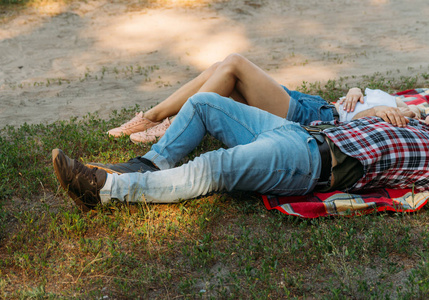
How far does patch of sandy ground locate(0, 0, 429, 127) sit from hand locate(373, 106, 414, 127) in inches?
105

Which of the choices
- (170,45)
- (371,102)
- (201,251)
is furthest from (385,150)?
(170,45)

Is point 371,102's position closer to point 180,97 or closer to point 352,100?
point 352,100

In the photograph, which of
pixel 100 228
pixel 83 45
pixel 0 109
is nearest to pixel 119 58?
pixel 83 45

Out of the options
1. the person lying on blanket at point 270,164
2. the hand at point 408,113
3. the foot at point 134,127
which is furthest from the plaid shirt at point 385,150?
the foot at point 134,127

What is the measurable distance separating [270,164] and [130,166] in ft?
3.42

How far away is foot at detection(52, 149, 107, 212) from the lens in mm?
2861

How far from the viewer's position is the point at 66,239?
302 centimetres

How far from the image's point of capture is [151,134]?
14.7 ft

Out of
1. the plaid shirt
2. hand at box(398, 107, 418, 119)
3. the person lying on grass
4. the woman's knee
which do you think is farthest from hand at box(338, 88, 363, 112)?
the woman's knee

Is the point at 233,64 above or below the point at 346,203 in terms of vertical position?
above

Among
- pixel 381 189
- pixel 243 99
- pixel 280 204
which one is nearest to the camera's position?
pixel 280 204

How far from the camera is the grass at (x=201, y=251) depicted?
255 cm

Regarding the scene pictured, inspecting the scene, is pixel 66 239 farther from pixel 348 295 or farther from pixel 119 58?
pixel 119 58

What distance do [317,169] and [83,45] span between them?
603cm
